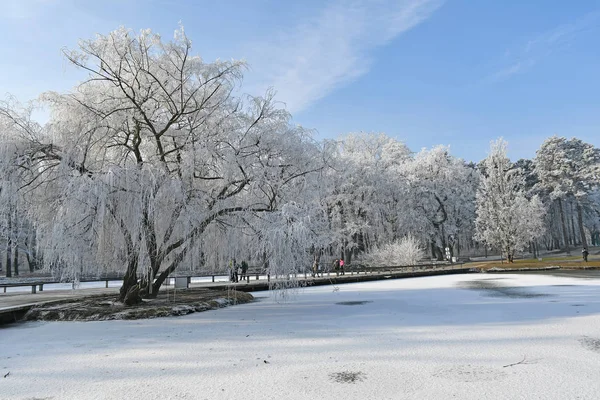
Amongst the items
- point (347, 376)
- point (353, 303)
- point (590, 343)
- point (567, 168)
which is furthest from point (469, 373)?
point (567, 168)

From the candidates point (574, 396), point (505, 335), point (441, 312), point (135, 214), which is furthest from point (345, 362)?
point (135, 214)

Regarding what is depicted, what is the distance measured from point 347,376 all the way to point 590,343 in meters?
4.00

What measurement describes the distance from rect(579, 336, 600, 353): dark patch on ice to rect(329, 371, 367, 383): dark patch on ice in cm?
347

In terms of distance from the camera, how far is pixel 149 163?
452 inches

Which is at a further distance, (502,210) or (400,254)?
(400,254)

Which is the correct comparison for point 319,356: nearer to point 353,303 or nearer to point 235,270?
point 353,303

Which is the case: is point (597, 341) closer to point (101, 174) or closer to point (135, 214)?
point (135, 214)

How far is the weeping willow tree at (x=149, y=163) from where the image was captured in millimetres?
10109

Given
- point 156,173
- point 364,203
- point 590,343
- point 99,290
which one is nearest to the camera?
point 590,343

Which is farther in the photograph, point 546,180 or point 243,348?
point 546,180

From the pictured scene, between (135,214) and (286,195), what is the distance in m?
4.66

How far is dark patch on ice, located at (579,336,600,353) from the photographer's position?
5793 millimetres

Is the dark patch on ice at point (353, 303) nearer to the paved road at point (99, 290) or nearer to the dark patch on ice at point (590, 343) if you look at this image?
the paved road at point (99, 290)

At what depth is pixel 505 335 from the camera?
6.87 m
